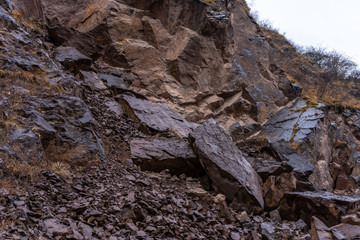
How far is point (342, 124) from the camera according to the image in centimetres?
1409

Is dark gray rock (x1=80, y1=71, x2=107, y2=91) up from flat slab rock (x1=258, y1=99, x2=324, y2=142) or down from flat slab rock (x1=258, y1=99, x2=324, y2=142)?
down

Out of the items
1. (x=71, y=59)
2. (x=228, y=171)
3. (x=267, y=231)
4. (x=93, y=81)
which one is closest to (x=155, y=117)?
(x=93, y=81)

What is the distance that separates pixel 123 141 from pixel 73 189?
235 centimetres

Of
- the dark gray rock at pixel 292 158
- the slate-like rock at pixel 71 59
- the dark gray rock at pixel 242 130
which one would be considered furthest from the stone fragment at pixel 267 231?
the slate-like rock at pixel 71 59

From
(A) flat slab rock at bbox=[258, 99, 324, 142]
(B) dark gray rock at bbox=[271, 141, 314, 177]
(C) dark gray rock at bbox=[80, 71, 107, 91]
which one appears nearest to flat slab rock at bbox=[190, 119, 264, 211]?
(B) dark gray rock at bbox=[271, 141, 314, 177]

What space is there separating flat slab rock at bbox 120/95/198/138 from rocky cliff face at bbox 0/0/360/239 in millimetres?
46

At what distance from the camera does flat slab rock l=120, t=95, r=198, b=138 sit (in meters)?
6.81

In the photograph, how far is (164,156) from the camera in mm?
5688

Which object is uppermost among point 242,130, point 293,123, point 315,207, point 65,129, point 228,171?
point 293,123

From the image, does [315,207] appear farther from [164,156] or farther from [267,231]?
[164,156]

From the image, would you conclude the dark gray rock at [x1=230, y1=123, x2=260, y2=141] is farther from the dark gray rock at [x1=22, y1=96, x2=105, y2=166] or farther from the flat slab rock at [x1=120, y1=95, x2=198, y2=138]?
the dark gray rock at [x1=22, y1=96, x2=105, y2=166]

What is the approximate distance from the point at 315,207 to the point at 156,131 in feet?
12.8

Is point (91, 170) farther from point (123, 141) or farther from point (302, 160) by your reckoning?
point (302, 160)

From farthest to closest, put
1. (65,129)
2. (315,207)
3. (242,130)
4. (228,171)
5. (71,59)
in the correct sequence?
(242,130) → (71,59) → (228,171) → (315,207) → (65,129)
